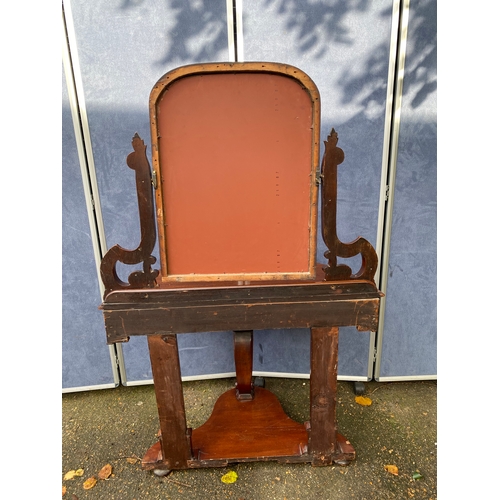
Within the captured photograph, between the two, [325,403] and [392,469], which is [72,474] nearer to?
[325,403]

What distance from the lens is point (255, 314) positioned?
4.93ft

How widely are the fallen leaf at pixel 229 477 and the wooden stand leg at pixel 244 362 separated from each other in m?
0.46

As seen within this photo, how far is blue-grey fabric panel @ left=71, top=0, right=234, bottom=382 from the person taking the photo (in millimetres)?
1927

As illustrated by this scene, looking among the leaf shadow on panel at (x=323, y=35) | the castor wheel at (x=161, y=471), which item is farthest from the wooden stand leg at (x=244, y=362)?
the leaf shadow on panel at (x=323, y=35)

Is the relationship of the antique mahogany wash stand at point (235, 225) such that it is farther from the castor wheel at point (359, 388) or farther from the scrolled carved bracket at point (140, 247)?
the castor wheel at point (359, 388)

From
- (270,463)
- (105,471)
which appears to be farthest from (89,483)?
(270,463)

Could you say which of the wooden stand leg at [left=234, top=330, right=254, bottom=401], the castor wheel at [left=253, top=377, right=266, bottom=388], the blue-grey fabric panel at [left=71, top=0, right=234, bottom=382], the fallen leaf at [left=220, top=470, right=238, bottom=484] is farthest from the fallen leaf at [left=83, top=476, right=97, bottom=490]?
the blue-grey fabric panel at [left=71, top=0, right=234, bottom=382]

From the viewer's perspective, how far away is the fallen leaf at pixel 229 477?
181cm

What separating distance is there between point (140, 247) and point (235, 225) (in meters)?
0.45

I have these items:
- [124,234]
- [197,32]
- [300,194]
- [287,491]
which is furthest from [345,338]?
[197,32]

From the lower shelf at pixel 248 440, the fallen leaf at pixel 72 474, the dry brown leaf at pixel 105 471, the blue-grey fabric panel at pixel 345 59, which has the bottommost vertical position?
the fallen leaf at pixel 72 474

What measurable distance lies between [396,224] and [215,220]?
1.42 metres

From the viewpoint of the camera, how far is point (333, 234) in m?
1.49

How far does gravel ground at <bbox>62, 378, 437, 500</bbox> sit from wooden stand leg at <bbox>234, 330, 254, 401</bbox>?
306 millimetres
